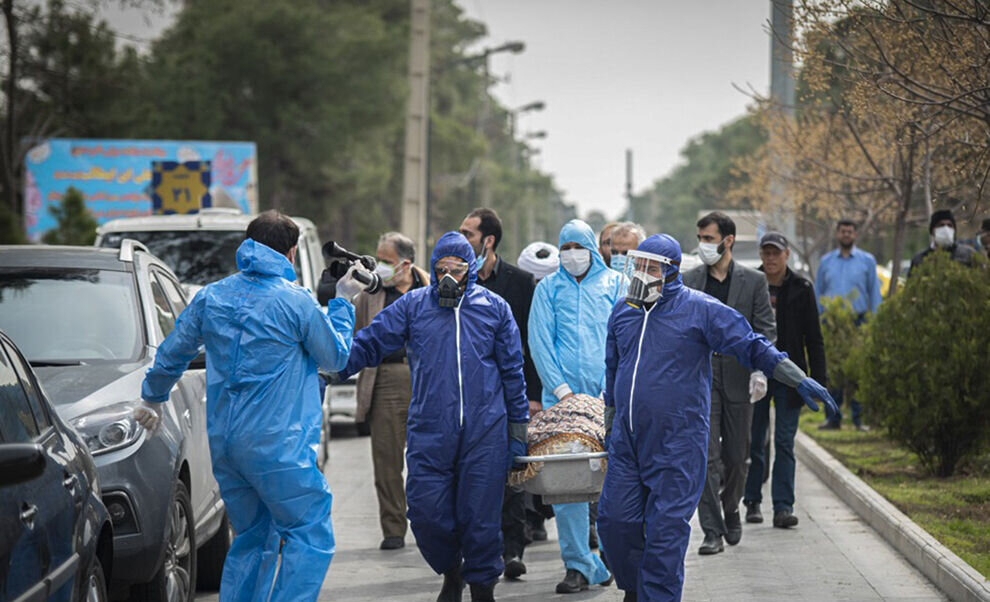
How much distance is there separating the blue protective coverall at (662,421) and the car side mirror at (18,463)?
3.37 m

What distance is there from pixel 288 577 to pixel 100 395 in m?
1.18

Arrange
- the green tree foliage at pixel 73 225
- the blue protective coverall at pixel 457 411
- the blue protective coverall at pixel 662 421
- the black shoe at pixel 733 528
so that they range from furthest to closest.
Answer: the green tree foliage at pixel 73 225 → the black shoe at pixel 733 528 → the blue protective coverall at pixel 457 411 → the blue protective coverall at pixel 662 421

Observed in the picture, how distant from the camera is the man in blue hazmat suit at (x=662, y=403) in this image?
679 centimetres

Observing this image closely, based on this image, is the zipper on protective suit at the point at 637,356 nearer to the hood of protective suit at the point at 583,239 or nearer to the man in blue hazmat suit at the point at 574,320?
the man in blue hazmat suit at the point at 574,320

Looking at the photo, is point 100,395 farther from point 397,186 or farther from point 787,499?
point 397,186

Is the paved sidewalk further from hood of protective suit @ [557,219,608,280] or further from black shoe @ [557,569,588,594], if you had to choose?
hood of protective suit @ [557,219,608,280]

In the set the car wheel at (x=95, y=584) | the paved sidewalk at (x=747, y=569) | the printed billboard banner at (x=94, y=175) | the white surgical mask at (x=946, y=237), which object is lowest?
the paved sidewalk at (x=747, y=569)

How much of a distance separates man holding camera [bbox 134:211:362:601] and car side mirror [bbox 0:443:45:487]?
207cm

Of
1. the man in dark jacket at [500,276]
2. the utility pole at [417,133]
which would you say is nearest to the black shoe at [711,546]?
the man in dark jacket at [500,276]

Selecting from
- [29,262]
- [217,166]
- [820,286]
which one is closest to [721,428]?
[29,262]

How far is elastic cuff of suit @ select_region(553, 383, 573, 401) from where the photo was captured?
8.45 m

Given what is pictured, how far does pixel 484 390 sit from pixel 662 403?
930mm

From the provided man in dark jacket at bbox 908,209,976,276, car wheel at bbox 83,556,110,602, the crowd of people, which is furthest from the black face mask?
man in dark jacket at bbox 908,209,976,276

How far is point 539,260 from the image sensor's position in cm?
1059
